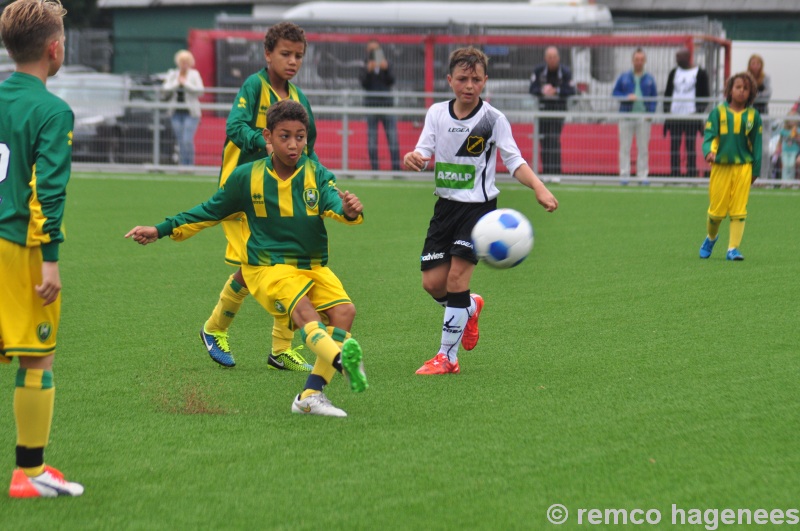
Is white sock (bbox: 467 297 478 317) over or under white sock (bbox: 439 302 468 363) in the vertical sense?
over

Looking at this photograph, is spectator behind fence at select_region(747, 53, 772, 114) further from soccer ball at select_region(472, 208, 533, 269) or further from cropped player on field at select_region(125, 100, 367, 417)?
cropped player on field at select_region(125, 100, 367, 417)

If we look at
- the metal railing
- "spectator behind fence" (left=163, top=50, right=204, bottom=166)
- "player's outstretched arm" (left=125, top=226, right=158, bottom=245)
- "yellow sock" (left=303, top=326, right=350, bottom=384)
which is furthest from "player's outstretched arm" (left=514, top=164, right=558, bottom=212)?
"spectator behind fence" (left=163, top=50, right=204, bottom=166)

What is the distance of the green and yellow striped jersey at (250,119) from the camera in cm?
675

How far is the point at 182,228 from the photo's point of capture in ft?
18.9

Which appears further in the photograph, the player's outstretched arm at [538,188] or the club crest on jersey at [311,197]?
the player's outstretched arm at [538,188]

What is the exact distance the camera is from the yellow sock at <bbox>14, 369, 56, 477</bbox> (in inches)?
171

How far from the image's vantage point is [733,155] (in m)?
11.5

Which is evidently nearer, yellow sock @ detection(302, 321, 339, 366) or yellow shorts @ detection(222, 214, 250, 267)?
yellow sock @ detection(302, 321, 339, 366)

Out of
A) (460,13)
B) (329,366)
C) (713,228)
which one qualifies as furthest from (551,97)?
(329,366)

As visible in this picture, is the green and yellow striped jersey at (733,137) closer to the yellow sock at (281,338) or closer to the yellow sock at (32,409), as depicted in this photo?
the yellow sock at (281,338)

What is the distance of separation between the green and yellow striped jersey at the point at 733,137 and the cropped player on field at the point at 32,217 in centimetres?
822

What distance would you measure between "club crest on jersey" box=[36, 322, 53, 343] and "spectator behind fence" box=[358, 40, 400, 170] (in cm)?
1564

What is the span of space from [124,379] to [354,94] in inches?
552

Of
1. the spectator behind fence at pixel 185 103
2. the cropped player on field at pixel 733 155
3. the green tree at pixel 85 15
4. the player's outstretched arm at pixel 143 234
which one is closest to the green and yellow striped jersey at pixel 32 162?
the player's outstretched arm at pixel 143 234
